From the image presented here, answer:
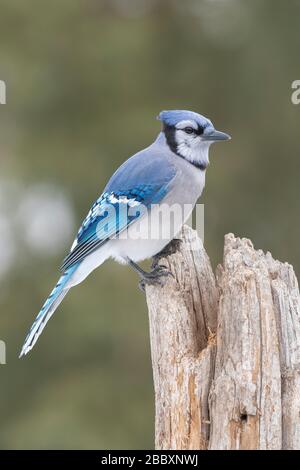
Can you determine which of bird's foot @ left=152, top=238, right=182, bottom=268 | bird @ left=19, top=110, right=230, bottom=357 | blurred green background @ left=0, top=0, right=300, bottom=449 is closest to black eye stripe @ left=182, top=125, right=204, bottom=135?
bird @ left=19, top=110, right=230, bottom=357

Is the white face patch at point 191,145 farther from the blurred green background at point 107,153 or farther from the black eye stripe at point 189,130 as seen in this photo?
the blurred green background at point 107,153

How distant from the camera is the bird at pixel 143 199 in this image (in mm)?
3938

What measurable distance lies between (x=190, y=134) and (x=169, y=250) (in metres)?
0.45

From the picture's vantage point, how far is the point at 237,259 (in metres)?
3.32

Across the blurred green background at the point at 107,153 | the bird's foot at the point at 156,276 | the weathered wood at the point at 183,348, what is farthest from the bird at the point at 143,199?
the blurred green background at the point at 107,153

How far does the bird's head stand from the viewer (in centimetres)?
393

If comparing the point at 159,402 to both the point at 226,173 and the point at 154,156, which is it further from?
the point at 226,173

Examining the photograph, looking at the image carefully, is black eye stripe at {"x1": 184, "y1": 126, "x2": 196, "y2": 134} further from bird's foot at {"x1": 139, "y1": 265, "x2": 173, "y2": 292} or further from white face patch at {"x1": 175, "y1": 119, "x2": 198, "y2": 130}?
bird's foot at {"x1": 139, "y1": 265, "x2": 173, "y2": 292}

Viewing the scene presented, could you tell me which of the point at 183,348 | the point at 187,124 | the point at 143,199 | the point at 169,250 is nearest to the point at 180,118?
the point at 187,124

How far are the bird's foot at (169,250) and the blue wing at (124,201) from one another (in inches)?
6.8

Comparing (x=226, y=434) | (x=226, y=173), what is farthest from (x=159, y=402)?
(x=226, y=173)

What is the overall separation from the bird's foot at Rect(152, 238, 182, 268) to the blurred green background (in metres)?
3.31

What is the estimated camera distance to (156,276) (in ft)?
12.1

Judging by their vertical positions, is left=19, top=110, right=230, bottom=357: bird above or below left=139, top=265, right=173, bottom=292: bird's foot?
above
